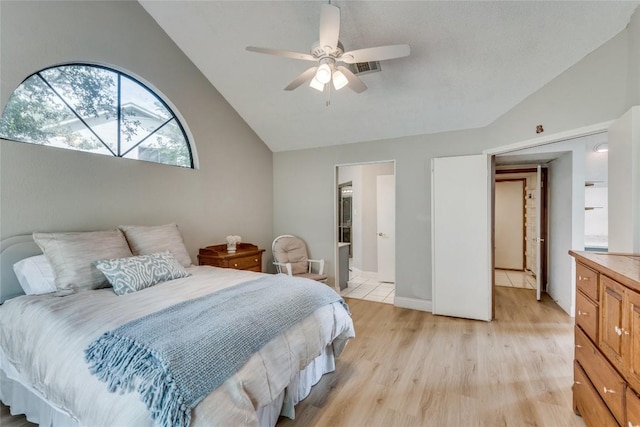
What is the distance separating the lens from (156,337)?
126cm

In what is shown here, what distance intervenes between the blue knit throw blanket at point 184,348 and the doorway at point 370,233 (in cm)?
310

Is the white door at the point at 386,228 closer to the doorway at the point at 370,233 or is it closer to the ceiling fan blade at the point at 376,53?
the doorway at the point at 370,233

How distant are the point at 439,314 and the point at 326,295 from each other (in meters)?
2.16

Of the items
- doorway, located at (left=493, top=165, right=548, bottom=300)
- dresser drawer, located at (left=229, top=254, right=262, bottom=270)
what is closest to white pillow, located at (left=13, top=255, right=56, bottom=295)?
dresser drawer, located at (left=229, top=254, right=262, bottom=270)

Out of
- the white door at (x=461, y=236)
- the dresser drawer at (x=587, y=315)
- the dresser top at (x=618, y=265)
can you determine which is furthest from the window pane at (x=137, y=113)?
the dresser drawer at (x=587, y=315)

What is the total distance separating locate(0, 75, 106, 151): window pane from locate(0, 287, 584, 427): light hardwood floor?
6.55 feet

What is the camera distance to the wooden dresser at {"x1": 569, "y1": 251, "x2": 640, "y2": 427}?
1.20 metres

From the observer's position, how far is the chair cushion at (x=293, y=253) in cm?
407

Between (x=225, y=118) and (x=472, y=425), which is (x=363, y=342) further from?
(x=225, y=118)

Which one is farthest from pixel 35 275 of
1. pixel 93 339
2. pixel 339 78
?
pixel 339 78

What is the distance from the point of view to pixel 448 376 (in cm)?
228

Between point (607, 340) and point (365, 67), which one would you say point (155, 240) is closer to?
point (365, 67)

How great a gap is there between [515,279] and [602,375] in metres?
4.57

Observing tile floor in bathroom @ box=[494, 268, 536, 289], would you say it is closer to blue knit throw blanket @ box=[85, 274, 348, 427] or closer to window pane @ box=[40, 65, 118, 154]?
blue knit throw blanket @ box=[85, 274, 348, 427]
